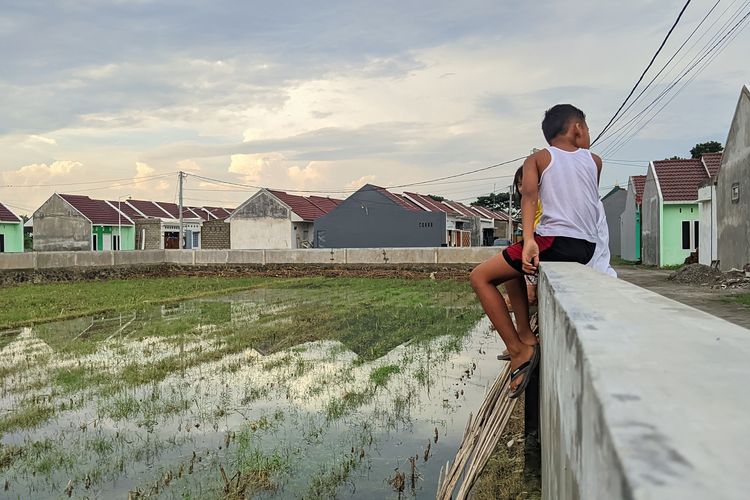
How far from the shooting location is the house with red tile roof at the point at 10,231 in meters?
34.2

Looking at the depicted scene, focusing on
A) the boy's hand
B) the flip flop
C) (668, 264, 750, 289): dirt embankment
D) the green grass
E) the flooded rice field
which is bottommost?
the flooded rice field

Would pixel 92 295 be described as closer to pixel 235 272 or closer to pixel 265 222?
pixel 235 272

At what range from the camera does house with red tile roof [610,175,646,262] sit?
29.7 m

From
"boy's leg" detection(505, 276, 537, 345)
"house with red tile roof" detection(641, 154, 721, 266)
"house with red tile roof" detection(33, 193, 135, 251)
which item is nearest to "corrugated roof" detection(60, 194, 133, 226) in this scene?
"house with red tile roof" detection(33, 193, 135, 251)

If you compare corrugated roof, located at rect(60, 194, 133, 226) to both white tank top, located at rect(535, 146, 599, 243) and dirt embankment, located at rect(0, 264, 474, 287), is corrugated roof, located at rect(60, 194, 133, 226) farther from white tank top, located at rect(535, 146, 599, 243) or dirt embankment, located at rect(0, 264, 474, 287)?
white tank top, located at rect(535, 146, 599, 243)

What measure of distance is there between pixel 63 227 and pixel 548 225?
1711 inches

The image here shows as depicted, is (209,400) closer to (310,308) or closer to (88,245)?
(310,308)

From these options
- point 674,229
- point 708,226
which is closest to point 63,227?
point 674,229

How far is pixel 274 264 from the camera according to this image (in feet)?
88.2

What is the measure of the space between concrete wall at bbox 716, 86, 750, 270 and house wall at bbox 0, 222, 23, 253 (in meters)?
32.1

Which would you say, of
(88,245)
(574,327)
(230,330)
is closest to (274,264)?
(230,330)

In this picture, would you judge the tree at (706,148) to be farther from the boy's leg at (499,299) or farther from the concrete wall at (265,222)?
the boy's leg at (499,299)

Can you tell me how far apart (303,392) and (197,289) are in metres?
13.9

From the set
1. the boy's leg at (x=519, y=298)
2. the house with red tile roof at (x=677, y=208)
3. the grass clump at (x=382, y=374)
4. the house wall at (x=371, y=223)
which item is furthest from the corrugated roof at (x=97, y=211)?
the boy's leg at (x=519, y=298)
